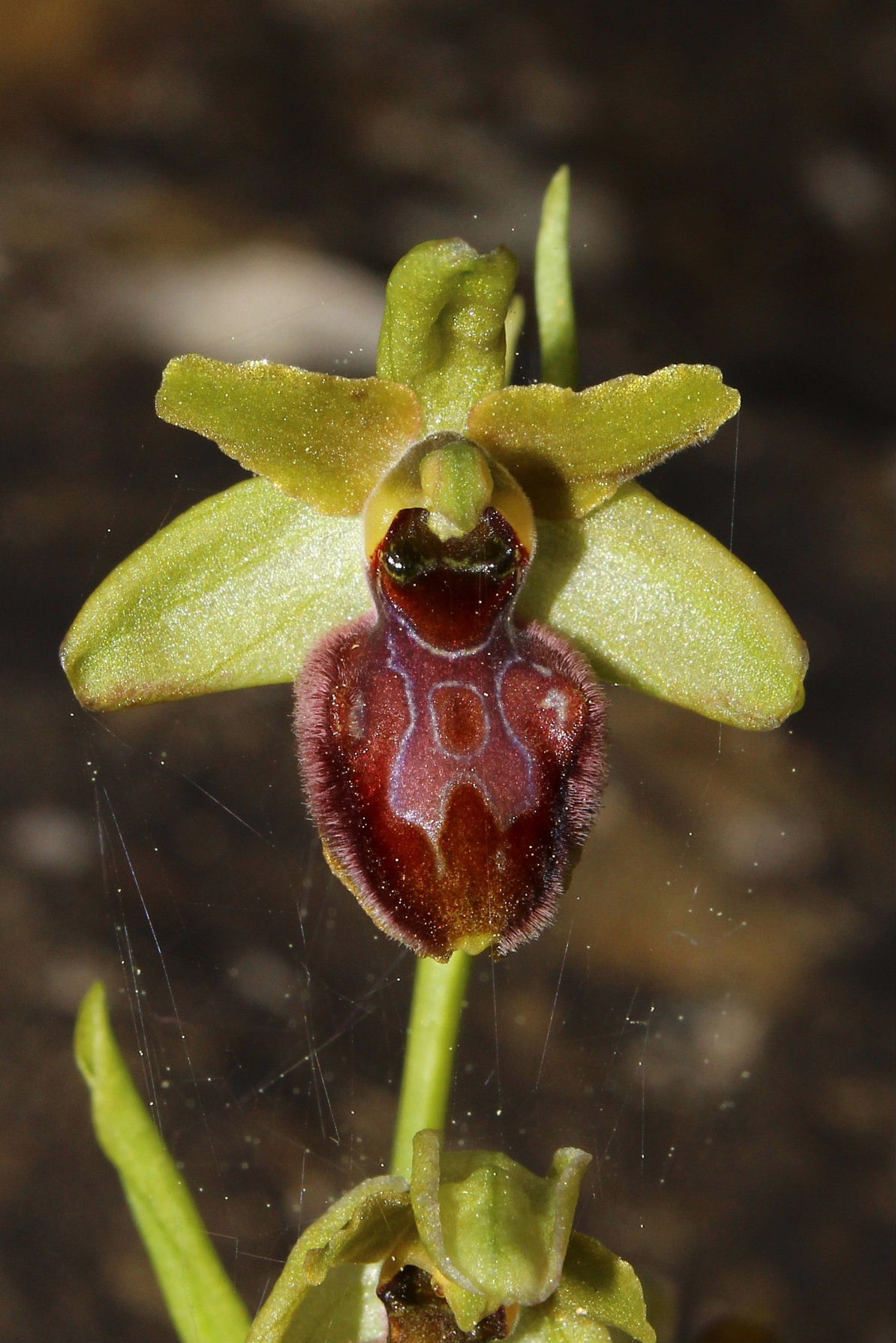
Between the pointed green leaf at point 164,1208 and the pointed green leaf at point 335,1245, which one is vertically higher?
the pointed green leaf at point 335,1245

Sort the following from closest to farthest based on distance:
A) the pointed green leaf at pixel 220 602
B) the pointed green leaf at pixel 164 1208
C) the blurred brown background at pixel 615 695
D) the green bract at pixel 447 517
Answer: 1. the green bract at pixel 447 517
2. the pointed green leaf at pixel 220 602
3. the pointed green leaf at pixel 164 1208
4. the blurred brown background at pixel 615 695

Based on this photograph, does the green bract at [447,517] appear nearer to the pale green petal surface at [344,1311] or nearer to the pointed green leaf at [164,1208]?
the pointed green leaf at [164,1208]

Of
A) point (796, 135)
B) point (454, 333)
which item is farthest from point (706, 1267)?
point (796, 135)

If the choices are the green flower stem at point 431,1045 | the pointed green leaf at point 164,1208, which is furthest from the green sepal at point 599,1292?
the pointed green leaf at point 164,1208

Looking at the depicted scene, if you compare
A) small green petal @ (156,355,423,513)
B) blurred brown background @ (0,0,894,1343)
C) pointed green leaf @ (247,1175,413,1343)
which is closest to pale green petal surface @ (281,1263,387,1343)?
pointed green leaf @ (247,1175,413,1343)

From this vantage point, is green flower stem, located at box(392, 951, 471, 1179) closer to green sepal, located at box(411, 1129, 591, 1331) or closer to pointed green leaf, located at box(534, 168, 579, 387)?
green sepal, located at box(411, 1129, 591, 1331)


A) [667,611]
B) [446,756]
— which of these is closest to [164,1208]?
[446,756]

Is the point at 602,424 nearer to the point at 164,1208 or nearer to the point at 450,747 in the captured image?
the point at 450,747

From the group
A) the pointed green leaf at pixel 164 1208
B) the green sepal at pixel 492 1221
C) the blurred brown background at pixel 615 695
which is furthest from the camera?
the blurred brown background at pixel 615 695
